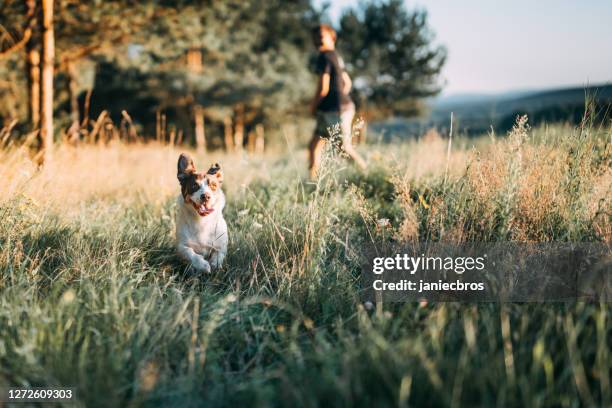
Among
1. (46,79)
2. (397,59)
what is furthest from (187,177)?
(397,59)

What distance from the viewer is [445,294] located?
3004mm

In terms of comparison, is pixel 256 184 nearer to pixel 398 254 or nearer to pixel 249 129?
pixel 398 254

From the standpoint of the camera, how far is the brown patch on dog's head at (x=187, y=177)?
3.17 m

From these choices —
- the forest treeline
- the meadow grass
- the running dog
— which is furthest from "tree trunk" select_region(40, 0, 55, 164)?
the running dog

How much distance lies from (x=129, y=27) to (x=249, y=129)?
16185 millimetres

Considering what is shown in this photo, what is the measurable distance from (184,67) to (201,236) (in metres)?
14.7

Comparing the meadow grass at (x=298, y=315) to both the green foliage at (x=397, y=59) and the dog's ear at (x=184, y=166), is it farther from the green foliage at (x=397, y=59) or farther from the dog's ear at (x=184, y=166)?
the green foliage at (x=397, y=59)

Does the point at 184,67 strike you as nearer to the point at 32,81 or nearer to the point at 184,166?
the point at 32,81

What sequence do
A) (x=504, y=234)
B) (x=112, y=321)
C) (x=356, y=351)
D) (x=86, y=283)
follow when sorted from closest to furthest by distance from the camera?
(x=356, y=351) → (x=112, y=321) → (x=86, y=283) → (x=504, y=234)

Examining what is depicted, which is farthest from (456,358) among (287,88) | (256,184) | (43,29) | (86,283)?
(287,88)

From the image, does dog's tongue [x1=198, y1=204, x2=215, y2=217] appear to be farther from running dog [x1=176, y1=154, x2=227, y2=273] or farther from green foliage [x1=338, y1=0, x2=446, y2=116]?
green foliage [x1=338, y1=0, x2=446, y2=116]

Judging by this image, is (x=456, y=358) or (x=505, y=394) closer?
(x=505, y=394)

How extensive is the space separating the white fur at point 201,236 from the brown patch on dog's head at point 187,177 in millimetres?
65

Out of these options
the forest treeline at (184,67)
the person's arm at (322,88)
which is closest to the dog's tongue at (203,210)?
the forest treeline at (184,67)
